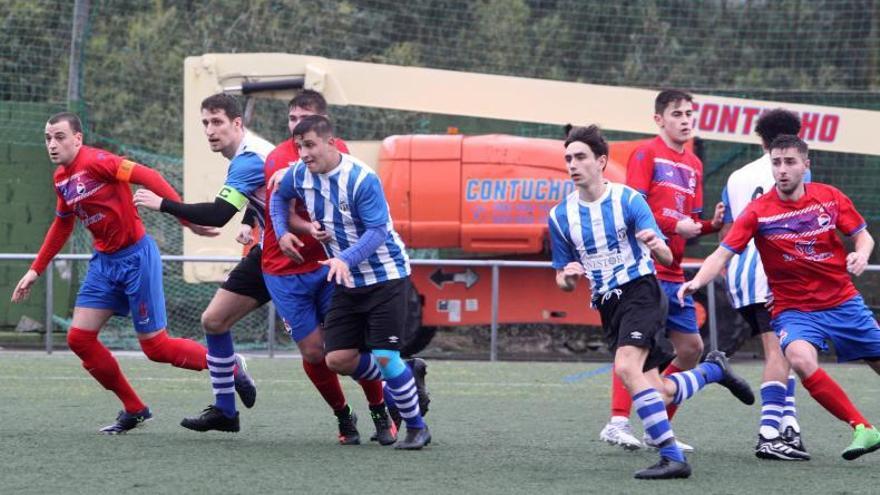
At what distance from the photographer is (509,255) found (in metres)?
14.2

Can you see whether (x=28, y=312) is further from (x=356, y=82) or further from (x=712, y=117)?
(x=712, y=117)

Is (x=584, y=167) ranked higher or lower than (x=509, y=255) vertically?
higher

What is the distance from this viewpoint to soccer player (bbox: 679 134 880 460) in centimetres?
648

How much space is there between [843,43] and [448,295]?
841 cm

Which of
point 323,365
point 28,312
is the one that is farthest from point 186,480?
point 28,312

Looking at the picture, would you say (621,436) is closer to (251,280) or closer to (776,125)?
(776,125)

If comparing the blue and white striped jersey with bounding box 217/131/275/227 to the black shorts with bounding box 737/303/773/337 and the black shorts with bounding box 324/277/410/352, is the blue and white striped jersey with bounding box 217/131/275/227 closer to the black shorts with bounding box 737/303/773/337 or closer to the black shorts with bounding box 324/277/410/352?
the black shorts with bounding box 324/277/410/352

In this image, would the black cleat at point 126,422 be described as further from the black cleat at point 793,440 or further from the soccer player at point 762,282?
the black cleat at point 793,440

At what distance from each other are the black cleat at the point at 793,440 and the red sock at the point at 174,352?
120 inches

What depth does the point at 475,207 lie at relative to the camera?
13.7m

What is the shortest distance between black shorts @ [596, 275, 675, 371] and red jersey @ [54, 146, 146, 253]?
2672mm

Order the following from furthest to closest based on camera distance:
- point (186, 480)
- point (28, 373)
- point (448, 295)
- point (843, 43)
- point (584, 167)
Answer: point (843, 43) → point (448, 295) → point (28, 373) → point (584, 167) → point (186, 480)

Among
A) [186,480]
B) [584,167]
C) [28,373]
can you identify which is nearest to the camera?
[186,480]

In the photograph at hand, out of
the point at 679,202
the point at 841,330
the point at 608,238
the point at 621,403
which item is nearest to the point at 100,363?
the point at 621,403
